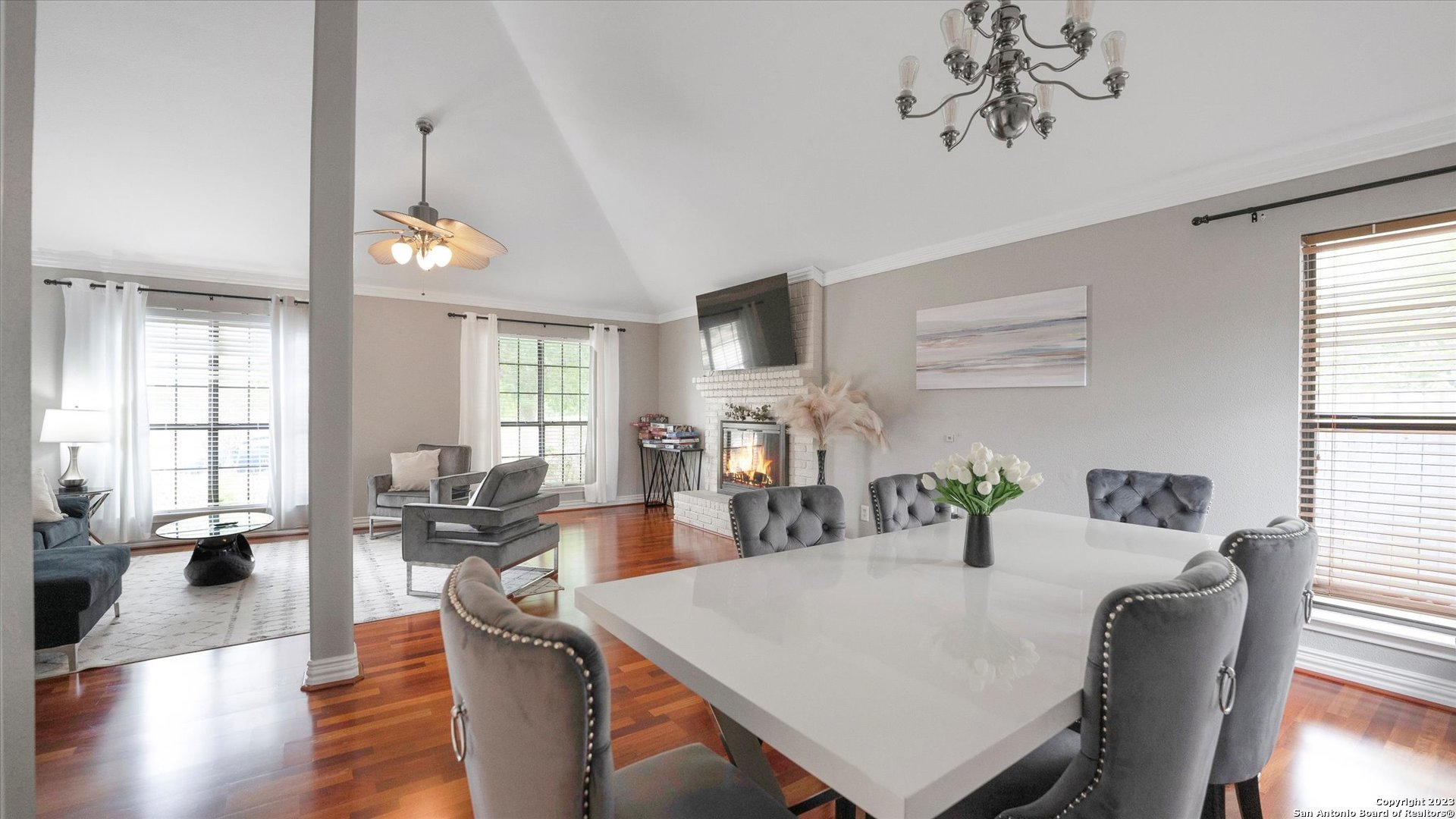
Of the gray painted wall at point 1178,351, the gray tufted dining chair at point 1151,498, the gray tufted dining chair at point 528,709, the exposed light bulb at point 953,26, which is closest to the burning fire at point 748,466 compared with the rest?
the gray painted wall at point 1178,351

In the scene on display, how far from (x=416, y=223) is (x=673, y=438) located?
384 cm

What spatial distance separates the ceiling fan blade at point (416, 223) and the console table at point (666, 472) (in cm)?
372

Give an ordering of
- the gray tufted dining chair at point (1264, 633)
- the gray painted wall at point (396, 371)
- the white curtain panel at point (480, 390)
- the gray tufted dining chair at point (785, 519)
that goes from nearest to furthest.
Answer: the gray tufted dining chair at point (1264, 633) → the gray tufted dining chair at point (785, 519) → the gray painted wall at point (396, 371) → the white curtain panel at point (480, 390)

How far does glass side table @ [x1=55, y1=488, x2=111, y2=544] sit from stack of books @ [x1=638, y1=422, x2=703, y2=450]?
15.0 feet

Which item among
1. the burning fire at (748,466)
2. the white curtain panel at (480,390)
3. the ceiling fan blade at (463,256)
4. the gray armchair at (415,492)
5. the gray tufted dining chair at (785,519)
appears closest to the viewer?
the gray tufted dining chair at (785,519)

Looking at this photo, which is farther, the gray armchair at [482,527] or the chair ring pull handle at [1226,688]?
the gray armchair at [482,527]

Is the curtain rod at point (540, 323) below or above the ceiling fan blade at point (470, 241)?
below

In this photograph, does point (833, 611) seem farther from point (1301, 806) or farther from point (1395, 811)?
point (1395, 811)

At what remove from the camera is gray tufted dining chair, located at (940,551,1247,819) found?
84 cm

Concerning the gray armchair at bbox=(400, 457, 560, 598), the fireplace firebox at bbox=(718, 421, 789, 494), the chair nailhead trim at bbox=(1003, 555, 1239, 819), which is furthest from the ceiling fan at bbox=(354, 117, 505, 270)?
the chair nailhead trim at bbox=(1003, 555, 1239, 819)

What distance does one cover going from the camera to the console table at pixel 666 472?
6969 mm

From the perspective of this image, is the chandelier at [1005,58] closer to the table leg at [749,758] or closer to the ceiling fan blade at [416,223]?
the table leg at [749,758]

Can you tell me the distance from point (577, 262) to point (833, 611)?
579 cm

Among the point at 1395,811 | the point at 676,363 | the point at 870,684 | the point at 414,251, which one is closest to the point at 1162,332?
the point at 1395,811
